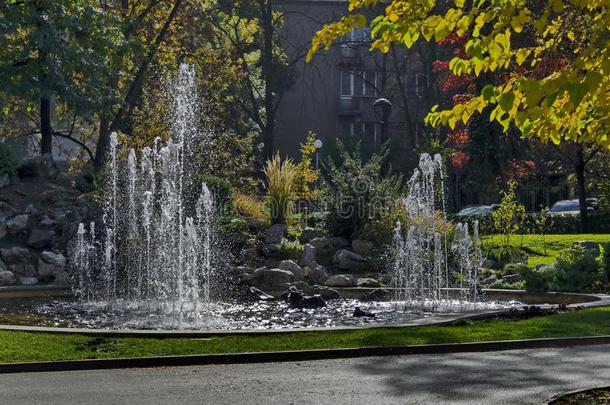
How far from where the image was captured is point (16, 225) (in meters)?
25.5

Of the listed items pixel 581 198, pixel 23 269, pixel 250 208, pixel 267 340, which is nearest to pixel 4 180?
pixel 23 269

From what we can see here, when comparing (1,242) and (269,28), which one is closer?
(1,242)

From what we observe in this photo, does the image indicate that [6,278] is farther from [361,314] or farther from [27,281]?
[361,314]

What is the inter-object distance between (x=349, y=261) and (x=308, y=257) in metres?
1.18

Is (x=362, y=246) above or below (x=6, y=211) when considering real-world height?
below

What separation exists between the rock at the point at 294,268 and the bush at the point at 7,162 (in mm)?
8658

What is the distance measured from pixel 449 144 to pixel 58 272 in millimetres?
30056

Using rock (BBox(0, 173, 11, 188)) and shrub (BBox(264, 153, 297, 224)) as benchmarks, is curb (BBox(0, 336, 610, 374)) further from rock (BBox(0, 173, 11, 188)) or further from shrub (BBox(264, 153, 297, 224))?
rock (BBox(0, 173, 11, 188))

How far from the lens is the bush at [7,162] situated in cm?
2780

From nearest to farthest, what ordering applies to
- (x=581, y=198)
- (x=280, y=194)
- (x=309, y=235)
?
(x=309, y=235) < (x=280, y=194) < (x=581, y=198)

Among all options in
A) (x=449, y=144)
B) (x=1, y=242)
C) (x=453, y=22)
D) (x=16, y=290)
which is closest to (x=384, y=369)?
(x=453, y=22)

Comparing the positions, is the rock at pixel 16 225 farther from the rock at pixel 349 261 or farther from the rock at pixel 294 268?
the rock at pixel 349 261

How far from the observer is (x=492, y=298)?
21.2 meters

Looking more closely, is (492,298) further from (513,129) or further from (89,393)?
(513,129)
